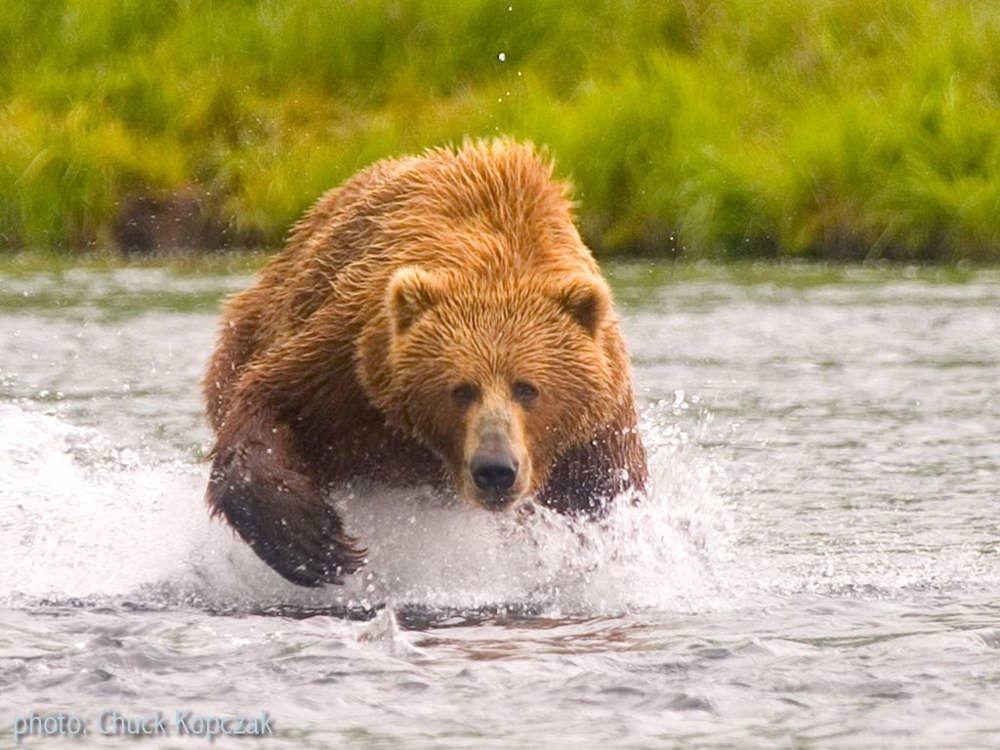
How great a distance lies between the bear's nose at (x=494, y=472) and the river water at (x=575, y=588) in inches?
15.4

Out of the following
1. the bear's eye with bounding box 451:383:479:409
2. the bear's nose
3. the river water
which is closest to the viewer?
the river water

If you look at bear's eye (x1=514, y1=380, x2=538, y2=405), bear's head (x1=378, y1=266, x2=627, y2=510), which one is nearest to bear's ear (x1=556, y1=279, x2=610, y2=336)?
bear's head (x1=378, y1=266, x2=627, y2=510)

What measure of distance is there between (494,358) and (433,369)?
180mm

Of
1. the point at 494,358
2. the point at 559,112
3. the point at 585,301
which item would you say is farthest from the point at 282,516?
the point at 559,112

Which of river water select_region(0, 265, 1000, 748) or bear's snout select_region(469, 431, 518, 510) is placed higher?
bear's snout select_region(469, 431, 518, 510)

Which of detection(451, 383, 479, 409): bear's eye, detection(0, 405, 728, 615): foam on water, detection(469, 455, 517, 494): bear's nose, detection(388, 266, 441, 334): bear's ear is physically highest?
detection(388, 266, 441, 334): bear's ear

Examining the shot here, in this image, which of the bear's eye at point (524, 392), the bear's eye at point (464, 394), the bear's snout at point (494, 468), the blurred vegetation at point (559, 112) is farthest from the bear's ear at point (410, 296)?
the blurred vegetation at point (559, 112)

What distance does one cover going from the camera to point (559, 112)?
1606 centimetres

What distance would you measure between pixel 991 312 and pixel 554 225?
6.30 metres

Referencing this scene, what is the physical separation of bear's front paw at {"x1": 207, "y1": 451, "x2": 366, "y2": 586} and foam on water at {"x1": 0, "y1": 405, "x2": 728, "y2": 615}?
126 millimetres

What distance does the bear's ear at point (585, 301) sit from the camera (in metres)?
6.24

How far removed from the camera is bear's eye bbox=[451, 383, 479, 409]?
616 cm

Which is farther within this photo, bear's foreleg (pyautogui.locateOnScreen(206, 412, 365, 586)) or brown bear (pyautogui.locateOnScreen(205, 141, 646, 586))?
bear's foreleg (pyautogui.locateOnScreen(206, 412, 365, 586))

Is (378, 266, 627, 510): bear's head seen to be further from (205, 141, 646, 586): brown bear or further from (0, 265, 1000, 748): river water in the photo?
(0, 265, 1000, 748): river water
